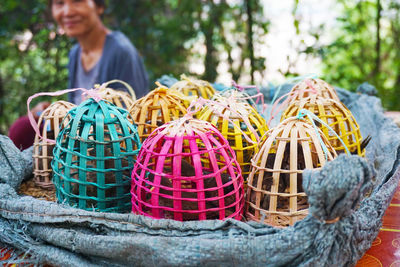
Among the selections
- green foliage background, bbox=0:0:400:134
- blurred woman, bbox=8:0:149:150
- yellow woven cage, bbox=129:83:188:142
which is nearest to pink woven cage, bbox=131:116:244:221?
yellow woven cage, bbox=129:83:188:142

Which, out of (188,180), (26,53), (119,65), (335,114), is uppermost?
(26,53)

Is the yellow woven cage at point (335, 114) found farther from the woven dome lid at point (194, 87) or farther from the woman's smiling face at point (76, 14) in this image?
the woman's smiling face at point (76, 14)

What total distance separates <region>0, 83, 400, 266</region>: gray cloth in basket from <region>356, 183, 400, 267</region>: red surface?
45 mm

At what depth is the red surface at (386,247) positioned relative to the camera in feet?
2.50

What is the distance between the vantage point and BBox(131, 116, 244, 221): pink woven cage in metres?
0.75

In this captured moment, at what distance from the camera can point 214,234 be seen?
0.70 meters

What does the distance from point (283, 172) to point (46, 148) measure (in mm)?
697

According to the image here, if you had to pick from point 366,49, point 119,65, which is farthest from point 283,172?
point 366,49

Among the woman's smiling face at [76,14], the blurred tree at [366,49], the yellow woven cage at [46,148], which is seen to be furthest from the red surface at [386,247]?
the woman's smiling face at [76,14]

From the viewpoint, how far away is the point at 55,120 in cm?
107

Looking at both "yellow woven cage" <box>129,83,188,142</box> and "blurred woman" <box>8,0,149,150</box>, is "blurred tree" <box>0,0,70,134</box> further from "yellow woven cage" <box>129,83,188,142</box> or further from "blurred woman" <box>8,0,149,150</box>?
"yellow woven cage" <box>129,83,188,142</box>

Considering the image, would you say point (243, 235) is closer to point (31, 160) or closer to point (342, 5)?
point (31, 160)

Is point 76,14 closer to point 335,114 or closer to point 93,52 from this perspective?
point 93,52

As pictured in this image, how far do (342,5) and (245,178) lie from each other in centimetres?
320
